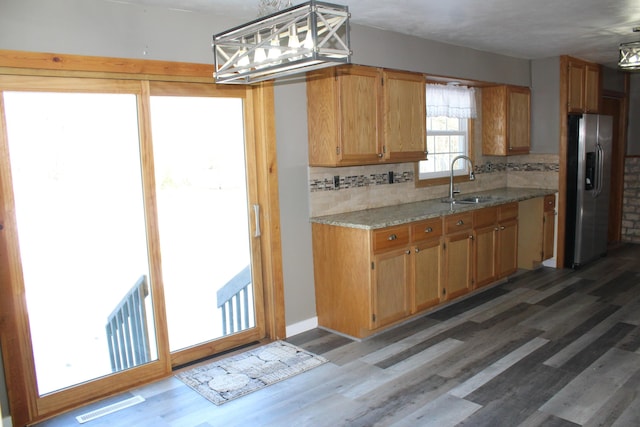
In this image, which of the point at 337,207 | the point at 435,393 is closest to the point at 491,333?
the point at 435,393

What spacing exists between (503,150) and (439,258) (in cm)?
205

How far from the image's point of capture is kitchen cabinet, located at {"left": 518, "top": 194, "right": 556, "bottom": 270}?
565cm

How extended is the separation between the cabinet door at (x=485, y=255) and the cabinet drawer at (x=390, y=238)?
40.9 inches

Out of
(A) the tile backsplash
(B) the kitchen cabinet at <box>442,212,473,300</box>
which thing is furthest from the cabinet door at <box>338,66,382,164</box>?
(B) the kitchen cabinet at <box>442,212,473,300</box>

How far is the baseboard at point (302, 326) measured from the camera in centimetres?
396

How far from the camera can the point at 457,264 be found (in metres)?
4.48

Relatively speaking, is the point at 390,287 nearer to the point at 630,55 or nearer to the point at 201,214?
the point at 201,214

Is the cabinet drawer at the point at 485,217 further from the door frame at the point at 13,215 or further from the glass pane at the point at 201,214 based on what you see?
the glass pane at the point at 201,214

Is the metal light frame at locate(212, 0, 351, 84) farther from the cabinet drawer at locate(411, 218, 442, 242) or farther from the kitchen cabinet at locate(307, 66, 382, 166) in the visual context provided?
the cabinet drawer at locate(411, 218, 442, 242)

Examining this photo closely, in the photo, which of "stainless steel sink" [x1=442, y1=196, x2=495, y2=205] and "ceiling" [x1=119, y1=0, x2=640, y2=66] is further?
"stainless steel sink" [x1=442, y1=196, x2=495, y2=205]

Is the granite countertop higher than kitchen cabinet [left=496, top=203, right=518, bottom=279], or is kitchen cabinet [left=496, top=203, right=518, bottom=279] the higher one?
the granite countertop

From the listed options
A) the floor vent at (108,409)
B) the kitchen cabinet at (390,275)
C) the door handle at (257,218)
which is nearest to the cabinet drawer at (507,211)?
the kitchen cabinet at (390,275)

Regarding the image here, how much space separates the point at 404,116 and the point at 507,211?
1.60 meters

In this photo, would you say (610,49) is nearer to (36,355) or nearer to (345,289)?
(345,289)
